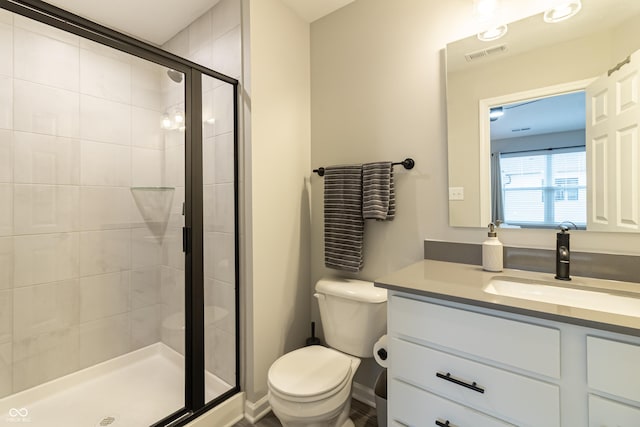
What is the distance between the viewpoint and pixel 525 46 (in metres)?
1.27

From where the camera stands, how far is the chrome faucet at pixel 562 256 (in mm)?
1118

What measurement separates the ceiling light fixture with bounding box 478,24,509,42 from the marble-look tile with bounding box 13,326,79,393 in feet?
9.53

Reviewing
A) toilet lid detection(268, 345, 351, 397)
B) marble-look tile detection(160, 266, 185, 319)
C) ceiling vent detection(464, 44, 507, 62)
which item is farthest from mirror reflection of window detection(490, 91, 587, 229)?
marble-look tile detection(160, 266, 185, 319)

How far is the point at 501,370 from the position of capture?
859 mm

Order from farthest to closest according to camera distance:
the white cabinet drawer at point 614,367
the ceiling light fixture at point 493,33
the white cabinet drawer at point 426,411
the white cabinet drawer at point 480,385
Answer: the ceiling light fixture at point 493,33 → the white cabinet drawer at point 426,411 → the white cabinet drawer at point 480,385 → the white cabinet drawer at point 614,367

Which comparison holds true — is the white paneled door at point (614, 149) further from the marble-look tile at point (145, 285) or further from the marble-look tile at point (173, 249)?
the marble-look tile at point (145, 285)

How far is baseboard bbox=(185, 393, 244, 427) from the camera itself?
1.50m

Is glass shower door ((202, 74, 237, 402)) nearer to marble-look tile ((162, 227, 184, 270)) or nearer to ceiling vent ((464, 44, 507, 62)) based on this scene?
marble-look tile ((162, 227, 184, 270))

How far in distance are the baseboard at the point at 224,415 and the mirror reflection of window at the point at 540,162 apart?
1.69 metres

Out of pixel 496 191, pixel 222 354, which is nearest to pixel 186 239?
pixel 222 354

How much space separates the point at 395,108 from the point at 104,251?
2151 millimetres

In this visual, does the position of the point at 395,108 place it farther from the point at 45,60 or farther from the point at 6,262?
the point at 6,262

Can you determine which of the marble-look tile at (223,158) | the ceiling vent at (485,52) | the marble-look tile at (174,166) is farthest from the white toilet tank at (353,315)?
the ceiling vent at (485,52)

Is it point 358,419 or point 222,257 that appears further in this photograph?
point 222,257
